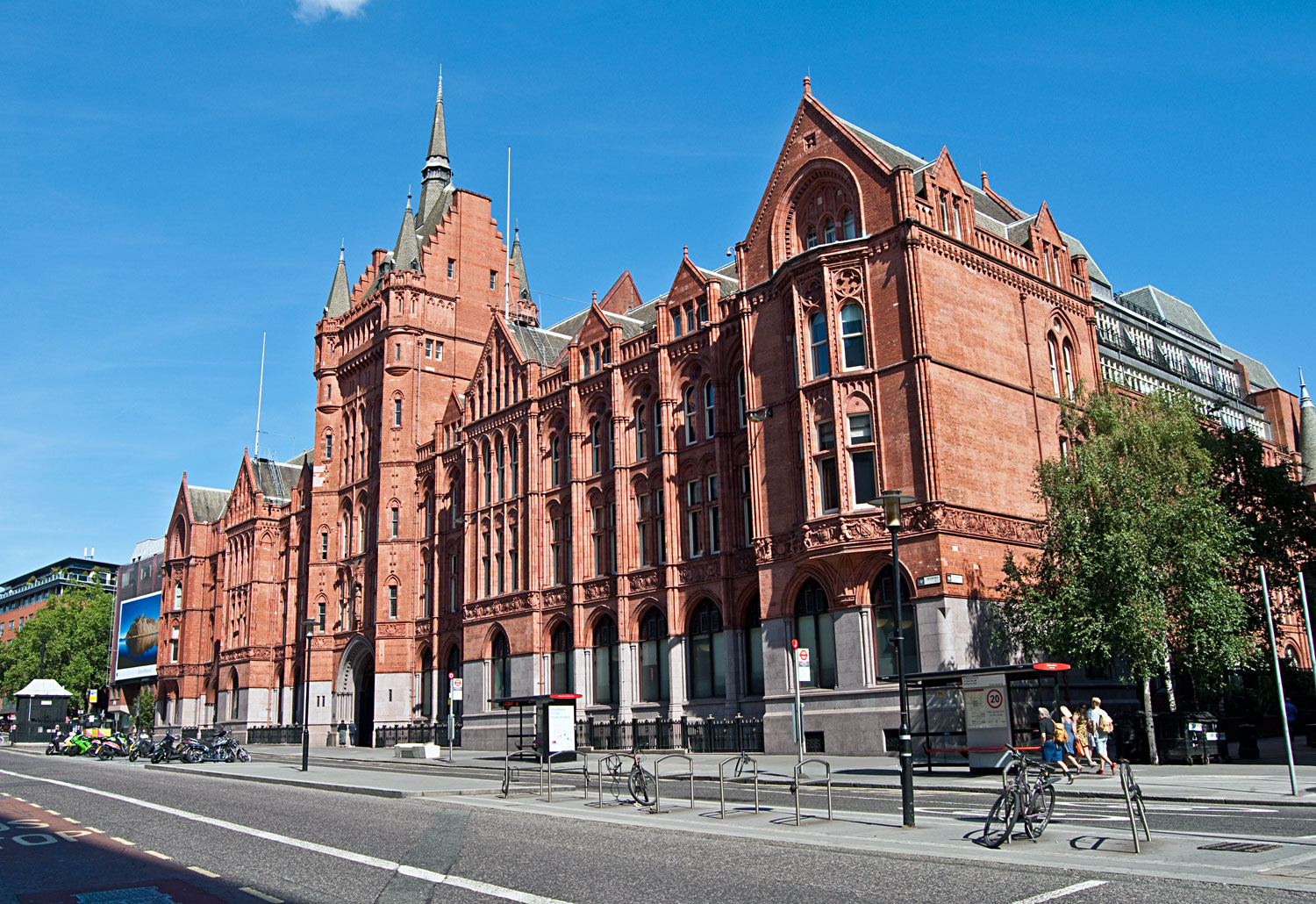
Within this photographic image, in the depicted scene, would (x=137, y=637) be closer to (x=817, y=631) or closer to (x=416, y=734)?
(x=416, y=734)

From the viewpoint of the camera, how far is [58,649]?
11125cm

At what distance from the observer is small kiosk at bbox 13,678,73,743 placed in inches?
3123

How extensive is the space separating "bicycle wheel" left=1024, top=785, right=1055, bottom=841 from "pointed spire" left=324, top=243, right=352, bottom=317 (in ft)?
209

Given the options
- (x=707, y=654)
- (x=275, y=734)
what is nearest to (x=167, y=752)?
(x=707, y=654)

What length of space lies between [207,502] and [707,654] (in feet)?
218

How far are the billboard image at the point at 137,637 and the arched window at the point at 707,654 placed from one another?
220 feet

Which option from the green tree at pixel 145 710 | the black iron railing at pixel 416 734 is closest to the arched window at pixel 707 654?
the black iron railing at pixel 416 734

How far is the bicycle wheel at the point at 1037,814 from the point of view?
44.9ft

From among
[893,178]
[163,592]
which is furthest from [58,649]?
[893,178]

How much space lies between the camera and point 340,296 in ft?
236

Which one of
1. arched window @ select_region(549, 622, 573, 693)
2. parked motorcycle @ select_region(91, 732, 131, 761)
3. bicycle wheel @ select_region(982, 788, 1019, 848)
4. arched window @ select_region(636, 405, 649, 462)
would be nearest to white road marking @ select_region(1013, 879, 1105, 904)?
bicycle wheel @ select_region(982, 788, 1019, 848)

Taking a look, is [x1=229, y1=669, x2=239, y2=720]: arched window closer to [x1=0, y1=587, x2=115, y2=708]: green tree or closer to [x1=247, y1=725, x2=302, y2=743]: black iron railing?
[x1=247, y1=725, x2=302, y2=743]: black iron railing

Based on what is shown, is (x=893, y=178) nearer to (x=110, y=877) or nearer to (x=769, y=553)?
(x=769, y=553)

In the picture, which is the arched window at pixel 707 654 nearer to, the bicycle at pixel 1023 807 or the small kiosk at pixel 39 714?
the bicycle at pixel 1023 807
